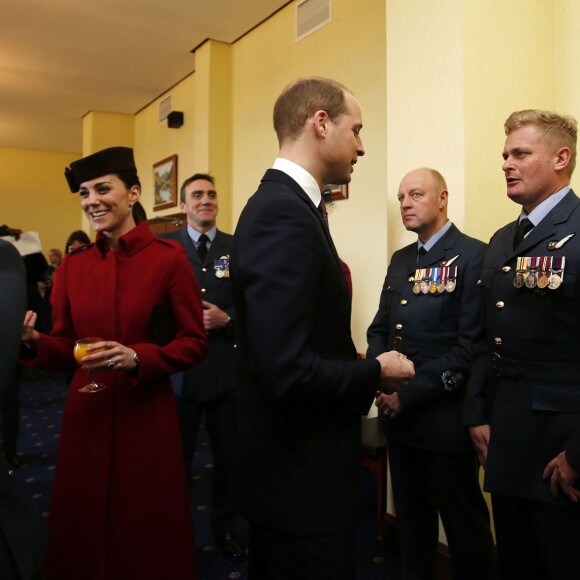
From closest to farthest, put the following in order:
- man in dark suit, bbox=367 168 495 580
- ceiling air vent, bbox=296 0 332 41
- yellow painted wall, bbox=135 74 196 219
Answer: man in dark suit, bbox=367 168 495 580 → ceiling air vent, bbox=296 0 332 41 → yellow painted wall, bbox=135 74 196 219

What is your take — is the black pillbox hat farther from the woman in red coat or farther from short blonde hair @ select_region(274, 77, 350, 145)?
short blonde hair @ select_region(274, 77, 350, 145)

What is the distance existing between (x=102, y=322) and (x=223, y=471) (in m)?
1.31

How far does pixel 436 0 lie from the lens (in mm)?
2346

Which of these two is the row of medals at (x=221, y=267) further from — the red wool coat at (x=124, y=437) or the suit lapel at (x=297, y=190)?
the suit lapel at (x=297, y=190)

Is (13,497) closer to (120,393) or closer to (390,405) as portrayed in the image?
(120,393)

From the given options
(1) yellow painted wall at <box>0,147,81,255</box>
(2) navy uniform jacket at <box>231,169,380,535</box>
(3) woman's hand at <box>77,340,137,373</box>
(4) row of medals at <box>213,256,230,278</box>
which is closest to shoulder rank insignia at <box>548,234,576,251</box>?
(2) navy uniform jacket at <box>231,169,380,535</box>

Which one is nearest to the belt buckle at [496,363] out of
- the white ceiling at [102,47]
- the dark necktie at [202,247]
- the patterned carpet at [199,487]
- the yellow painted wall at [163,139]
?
the patterned carpet at [199,487]

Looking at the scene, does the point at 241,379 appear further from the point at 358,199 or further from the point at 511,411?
the point at 358,199

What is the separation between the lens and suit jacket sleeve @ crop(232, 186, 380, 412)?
106cm

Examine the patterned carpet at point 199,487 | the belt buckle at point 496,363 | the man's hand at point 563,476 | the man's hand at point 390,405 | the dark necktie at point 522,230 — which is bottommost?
the patterned carpet at point 199,487

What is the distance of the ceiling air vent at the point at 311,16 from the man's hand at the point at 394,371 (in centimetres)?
370

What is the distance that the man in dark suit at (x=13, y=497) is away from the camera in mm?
1045

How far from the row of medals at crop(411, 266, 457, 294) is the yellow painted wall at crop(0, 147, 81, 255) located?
9.96 meters

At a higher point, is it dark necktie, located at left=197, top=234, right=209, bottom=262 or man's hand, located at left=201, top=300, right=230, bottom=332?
dark necktie, located at left=197, top=234, right=209, bottom=262
